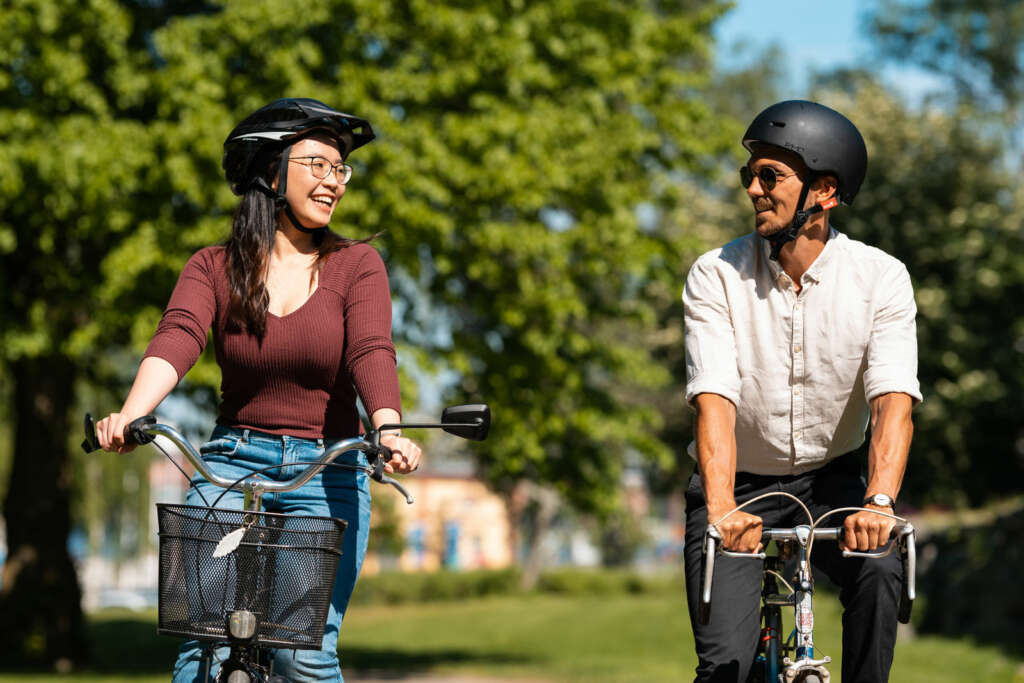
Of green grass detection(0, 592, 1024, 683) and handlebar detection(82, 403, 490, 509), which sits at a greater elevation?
handlebar detection(82, 403, 490, 509)

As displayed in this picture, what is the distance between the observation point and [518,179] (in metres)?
13.8

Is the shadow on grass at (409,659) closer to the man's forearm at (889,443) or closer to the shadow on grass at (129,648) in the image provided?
the shadow on grass at (129,648)

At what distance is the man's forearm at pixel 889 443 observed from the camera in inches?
144

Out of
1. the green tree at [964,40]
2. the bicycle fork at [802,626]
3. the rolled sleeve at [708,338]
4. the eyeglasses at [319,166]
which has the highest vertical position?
the green tree at [964,40]

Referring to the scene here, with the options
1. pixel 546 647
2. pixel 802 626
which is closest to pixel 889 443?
pixel 802 626

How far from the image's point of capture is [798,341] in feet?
13.0

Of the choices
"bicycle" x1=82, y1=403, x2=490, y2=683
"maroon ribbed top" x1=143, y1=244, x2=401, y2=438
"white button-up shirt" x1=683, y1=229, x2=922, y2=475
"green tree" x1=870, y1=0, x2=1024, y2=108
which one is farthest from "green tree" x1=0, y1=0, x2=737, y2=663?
"green tree" x1=870, y1=0, x2=1024, y2=108

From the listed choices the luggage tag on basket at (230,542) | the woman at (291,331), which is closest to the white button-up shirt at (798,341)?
the woman at (291,331)

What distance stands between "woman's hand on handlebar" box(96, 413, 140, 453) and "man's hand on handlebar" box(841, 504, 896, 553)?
5.94 ft

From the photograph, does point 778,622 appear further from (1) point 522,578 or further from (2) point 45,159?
(1) point 522,578

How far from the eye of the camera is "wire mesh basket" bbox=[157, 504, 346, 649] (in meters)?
3.27

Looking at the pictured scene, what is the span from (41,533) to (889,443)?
14651 mm

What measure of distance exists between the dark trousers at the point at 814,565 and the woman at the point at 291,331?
96cm

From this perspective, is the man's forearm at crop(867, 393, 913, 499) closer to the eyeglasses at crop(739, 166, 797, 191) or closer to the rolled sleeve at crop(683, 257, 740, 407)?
the rolled sleeve at crop(683, 257, 740, 407)
